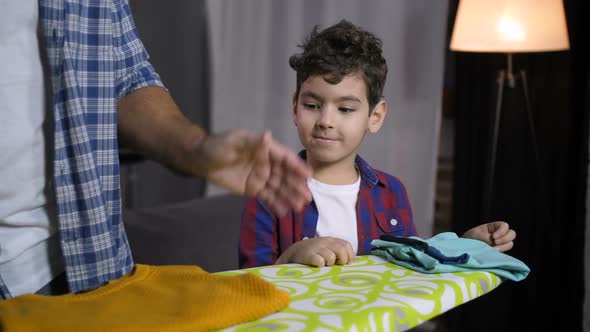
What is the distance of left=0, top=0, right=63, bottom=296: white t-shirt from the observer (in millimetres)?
712

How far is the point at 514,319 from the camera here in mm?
2170

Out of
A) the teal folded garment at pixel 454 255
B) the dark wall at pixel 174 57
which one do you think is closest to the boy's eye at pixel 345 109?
the teal folded garment at pixel 454 255

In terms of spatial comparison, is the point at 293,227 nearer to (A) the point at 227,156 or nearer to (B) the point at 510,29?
(A) the point at 227,156

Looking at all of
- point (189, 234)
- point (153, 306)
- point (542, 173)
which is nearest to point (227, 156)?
point (153, 306)

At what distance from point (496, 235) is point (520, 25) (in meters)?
1.04

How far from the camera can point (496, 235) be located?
919 mm

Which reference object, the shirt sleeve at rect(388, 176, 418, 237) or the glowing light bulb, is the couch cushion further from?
the glowing light bulb

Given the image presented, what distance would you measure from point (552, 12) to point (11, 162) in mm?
1535

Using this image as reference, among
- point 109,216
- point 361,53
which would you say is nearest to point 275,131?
point 361,53

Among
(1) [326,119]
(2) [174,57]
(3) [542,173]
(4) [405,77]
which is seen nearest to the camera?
(1) [326,119]

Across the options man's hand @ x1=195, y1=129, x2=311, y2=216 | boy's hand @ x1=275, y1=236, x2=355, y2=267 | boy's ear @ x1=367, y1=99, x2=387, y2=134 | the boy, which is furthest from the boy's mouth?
man's hand @ x1=195, y1=129, x2=311, y2=216

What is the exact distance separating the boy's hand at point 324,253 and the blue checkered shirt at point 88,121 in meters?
0.24

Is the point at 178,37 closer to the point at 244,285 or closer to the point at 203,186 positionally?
the point at 203,186

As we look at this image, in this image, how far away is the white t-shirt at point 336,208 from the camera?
1.04 meters
